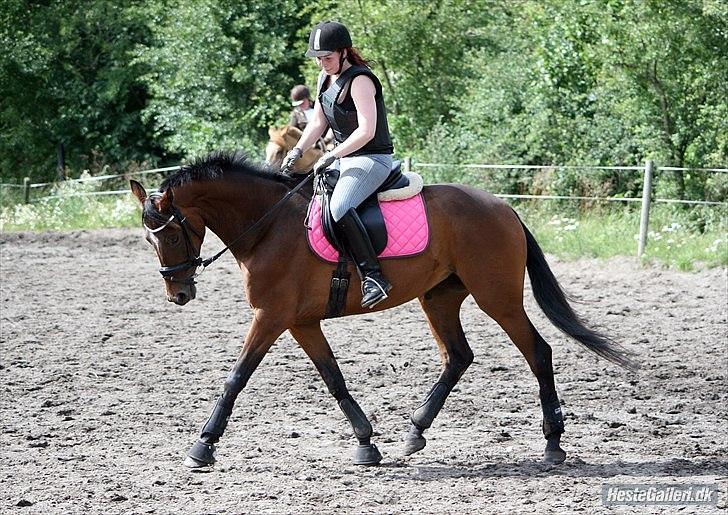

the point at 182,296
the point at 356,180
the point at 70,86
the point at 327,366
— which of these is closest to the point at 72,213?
the point at 70,86

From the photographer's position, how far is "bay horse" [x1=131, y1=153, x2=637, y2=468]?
20.1ft

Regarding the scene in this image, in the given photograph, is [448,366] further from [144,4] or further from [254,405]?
[144,4]

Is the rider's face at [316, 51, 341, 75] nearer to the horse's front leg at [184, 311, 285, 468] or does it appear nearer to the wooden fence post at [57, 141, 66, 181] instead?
the horse's front leg at [184, 311, 285, 468]

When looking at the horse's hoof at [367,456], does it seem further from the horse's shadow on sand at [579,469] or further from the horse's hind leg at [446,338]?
the horse's hind leg at [446,338]

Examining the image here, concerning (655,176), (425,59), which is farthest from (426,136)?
(655,176)

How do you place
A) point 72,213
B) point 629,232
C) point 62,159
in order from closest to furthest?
point 629,232
point 72,213
point 62,159

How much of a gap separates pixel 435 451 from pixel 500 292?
104 centimetres

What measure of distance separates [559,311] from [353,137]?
70.1 inches

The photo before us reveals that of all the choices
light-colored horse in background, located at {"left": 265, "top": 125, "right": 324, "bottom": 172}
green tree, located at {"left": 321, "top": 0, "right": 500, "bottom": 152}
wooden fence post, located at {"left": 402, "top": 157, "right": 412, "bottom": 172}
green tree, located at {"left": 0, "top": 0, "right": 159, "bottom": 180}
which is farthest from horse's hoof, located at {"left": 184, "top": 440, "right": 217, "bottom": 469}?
green tree, located at {"left": 0, "top": 0, "right": 159, "bottom": 180}

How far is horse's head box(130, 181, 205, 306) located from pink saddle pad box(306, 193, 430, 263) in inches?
27.1

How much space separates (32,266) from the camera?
49.5ft

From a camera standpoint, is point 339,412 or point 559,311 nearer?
point 559,311

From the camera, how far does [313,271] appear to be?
627 centimetres

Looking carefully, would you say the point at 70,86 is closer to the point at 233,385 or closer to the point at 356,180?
the point at 356,180
